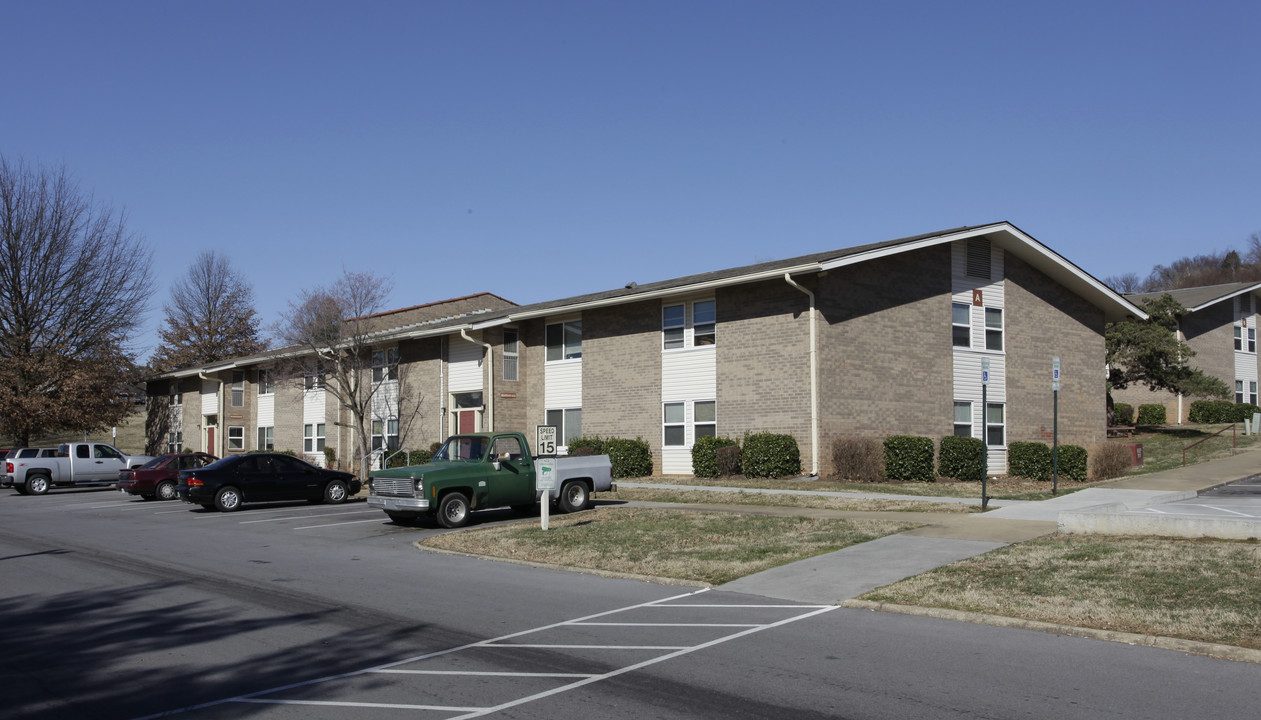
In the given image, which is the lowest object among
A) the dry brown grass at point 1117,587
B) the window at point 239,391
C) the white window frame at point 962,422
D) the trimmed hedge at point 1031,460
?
the dry brown grass at point 1117,587

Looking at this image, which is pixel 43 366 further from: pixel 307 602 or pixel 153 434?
pixel 307 602

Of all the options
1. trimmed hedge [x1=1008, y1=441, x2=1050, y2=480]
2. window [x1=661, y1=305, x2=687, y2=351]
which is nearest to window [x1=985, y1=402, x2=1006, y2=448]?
trimmed hedge [x1=1008, y1=441, x2=1050, y2=480]

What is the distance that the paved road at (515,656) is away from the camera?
21.4 ft

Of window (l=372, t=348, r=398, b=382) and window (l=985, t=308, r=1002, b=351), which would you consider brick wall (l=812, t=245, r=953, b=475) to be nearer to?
window (l=985, t=308, r=1002, b=351)

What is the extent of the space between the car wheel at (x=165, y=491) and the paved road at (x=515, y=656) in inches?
661

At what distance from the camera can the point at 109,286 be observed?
160 ft

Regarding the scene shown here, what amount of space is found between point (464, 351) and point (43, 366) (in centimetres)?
2517

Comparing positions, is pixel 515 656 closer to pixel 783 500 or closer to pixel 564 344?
pixel 783 500

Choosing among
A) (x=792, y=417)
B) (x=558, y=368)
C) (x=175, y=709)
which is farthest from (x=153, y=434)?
(x=175, y=709)

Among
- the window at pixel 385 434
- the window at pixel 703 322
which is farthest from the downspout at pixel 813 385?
the window at pixel 385 434

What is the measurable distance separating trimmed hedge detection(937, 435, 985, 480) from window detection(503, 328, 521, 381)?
1420 centimetres

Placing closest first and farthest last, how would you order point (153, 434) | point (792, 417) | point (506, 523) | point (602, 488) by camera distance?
point (506, 523) < point (602, 488) < point (792, 417) < point (153, 434)

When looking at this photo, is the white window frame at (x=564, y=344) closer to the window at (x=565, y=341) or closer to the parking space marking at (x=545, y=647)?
the window at (x=565, y=341)

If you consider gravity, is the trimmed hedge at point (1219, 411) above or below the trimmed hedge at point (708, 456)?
above
